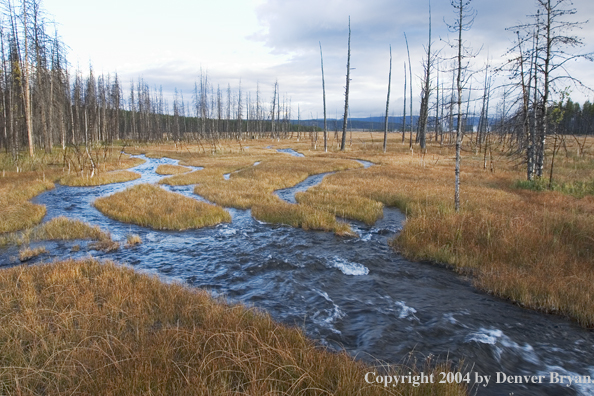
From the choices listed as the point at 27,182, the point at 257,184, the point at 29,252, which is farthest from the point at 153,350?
the point at 27,182

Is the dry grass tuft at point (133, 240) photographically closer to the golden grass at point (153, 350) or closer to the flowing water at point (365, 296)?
the flowing water at point (365, 296)

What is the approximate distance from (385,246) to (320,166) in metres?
20.6

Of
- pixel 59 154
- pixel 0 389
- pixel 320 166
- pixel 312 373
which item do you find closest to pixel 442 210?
pixel 312 373

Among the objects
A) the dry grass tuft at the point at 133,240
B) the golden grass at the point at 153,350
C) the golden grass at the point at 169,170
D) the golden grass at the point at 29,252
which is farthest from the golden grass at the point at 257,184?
the golden grass at the point at 153,350

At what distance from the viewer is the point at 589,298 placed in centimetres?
651

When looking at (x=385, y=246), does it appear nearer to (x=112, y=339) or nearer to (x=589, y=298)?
(x=589, y=298)

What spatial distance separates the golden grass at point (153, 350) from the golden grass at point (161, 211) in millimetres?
6743

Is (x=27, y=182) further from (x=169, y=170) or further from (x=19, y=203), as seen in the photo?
(x=169, y=170)

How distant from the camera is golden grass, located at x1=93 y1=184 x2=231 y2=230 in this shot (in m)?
13.6

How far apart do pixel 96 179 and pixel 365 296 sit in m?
23.7

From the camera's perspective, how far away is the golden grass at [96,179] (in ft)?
74.9

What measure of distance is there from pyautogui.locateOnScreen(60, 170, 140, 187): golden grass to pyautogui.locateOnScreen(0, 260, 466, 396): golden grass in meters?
18.6

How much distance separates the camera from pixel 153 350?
4.46 m

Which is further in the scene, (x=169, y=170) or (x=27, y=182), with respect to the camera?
(x=169, y=170)
